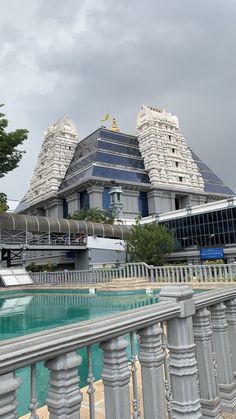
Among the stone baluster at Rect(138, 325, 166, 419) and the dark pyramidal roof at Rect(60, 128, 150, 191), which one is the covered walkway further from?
the stone baluster at Rect(138, 325, 166, 419)

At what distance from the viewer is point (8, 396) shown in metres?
1.40

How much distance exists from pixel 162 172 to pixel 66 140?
16.6m

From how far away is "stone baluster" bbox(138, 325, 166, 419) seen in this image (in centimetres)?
215

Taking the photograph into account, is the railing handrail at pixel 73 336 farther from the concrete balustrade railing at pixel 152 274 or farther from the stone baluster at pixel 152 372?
the concrete balustrade railing at pixel 152 274

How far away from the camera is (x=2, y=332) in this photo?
8766 mm

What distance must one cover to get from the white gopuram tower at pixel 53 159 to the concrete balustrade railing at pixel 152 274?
2717 centimetres

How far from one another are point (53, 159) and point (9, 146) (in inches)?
1026

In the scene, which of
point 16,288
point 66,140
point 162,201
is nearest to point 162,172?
point 162,201

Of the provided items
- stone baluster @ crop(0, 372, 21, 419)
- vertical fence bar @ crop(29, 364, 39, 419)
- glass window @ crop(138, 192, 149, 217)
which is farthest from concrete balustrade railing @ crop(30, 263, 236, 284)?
glass window @ crop(138, 192, 149, 217)

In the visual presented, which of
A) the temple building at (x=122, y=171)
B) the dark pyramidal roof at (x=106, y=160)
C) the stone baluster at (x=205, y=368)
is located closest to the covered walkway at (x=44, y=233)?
the temple building at (x=122, y=171)

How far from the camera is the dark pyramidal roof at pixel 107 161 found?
1726 inches

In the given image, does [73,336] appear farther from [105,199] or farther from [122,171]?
[122,171]

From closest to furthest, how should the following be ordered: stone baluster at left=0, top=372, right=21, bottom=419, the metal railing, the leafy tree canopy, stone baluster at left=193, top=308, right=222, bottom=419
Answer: stone baluster at left=0, top=372, right=21, bottom=419, stone baluster at left=193, top=308, right=222, bottom=419, the metal railing, the leafy tree canopy

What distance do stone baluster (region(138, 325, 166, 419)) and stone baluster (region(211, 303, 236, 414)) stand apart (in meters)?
1.09
